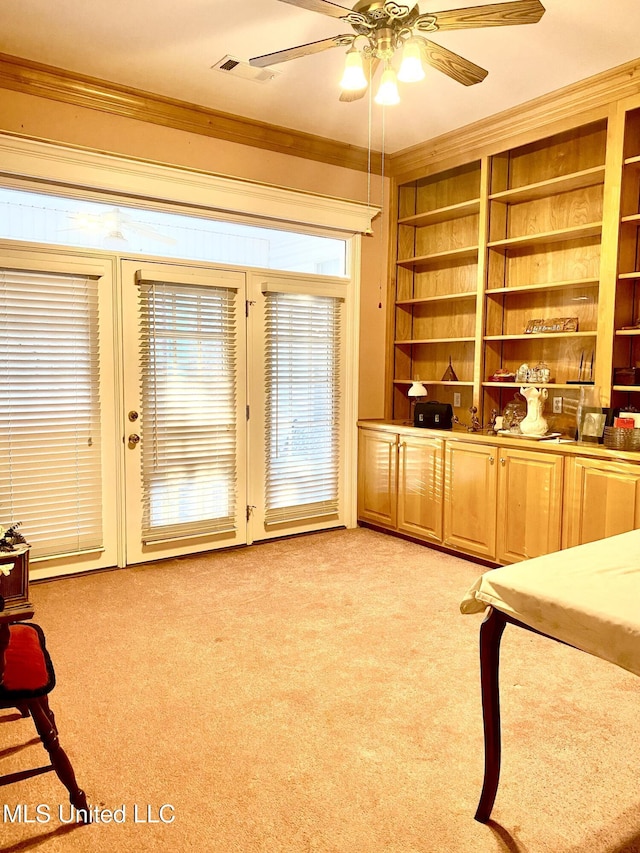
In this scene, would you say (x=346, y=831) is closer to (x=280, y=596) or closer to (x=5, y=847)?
(x=5, y=847)

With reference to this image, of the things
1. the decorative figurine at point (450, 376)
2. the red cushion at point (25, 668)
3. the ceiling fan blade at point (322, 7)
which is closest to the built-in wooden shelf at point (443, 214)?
the decorative figurine at point (450, 376)

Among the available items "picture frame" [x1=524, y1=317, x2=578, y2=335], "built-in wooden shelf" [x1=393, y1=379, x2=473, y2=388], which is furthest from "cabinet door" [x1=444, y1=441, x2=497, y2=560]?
"picture frame" [x1=524, y1=317, x2=578, y2=335]

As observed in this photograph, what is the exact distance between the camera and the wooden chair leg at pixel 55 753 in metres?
1.80

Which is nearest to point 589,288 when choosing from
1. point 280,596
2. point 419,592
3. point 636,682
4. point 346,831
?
point 419,592

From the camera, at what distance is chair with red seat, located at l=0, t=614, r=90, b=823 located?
174cm

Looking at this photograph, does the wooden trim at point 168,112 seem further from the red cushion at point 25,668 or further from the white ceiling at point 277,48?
the red cushion at point 25,668

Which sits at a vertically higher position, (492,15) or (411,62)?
(492,15)

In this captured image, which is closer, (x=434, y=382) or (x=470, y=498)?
(x=470, y=498)

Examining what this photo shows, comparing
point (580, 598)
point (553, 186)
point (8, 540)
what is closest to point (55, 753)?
point (8, 540)

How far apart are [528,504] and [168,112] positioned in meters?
3.46

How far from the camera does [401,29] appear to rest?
2631mm

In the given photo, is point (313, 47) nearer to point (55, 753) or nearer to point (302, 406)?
point (302, 406)

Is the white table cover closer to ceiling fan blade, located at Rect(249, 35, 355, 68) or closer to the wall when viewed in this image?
ceiling fan blade, located at Rect(249, 35, 355, 68)

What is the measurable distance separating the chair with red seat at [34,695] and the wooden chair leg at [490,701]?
3.90 feet
